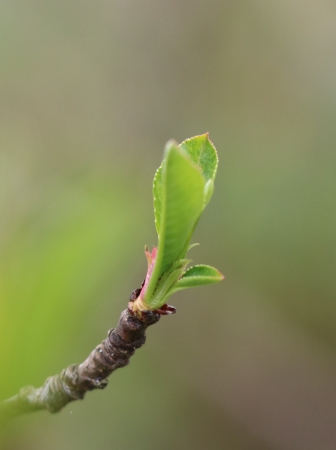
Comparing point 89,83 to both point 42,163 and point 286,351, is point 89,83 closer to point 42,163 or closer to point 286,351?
point 42,163

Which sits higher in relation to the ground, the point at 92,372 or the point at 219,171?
the point at 219,171

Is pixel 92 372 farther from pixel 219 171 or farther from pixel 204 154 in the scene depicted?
pixel 219 171

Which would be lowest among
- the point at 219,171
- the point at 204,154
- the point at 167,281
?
the point at 167,281

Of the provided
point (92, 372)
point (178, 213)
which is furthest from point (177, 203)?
point (92, 372)

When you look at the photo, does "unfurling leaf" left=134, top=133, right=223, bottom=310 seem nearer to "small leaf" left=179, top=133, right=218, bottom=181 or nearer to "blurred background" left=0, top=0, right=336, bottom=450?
"small leaf" left=179, top=133, right=218, bottom=181

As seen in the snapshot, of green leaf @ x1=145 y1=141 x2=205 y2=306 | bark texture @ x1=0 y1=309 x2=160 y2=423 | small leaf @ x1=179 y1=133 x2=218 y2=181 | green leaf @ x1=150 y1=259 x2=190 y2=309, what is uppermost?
small leaf @ x1=179 y1=133 x2=218 y2=181

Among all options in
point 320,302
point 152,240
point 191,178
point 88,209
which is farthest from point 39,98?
point 191,178

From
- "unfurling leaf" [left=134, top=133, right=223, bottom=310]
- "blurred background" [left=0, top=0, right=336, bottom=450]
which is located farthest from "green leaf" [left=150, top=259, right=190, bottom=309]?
"blurred background" [left=0, top=0, right=336, bottom=450]
